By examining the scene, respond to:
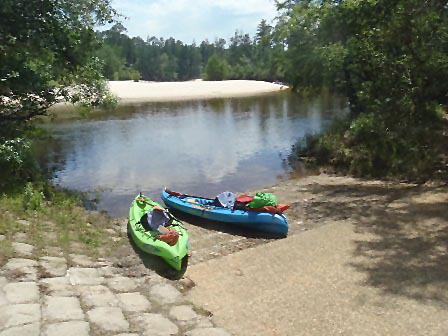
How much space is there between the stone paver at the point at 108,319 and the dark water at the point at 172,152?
7434 mm

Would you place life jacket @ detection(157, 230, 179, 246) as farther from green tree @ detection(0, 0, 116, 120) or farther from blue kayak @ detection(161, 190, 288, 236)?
green tree @ detection(0, 0, 116, 120)

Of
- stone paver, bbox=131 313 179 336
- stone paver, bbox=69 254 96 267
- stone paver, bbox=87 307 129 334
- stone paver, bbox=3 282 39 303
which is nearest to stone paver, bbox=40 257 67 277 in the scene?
stone paver, bbox=69 254 96 267

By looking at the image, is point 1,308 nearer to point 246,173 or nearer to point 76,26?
point 76,26

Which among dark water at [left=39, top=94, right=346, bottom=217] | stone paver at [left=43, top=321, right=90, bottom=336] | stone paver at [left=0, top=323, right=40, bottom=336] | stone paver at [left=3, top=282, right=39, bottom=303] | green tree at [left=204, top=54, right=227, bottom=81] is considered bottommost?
dark water at [left=39, top=94, right=346, bottom=217]

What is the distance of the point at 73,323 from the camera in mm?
4727

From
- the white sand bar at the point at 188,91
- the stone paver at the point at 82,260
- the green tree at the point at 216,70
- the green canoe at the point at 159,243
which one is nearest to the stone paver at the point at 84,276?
the stone paver at the point at 82,260

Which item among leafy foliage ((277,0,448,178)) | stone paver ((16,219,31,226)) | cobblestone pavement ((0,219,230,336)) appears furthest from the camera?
leafy foliage ((277,0,448,178))

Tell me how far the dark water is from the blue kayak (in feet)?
5.77

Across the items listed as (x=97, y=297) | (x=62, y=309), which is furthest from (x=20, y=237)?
(x=62, y=309)

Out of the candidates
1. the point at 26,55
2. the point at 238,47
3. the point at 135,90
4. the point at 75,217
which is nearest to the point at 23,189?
the point at 75,217

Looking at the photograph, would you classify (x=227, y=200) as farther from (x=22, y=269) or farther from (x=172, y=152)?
(x=172, y=152)

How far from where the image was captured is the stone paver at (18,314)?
4.56m

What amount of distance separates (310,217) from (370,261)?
3.58 metres

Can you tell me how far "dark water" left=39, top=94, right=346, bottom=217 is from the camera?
15859mm
